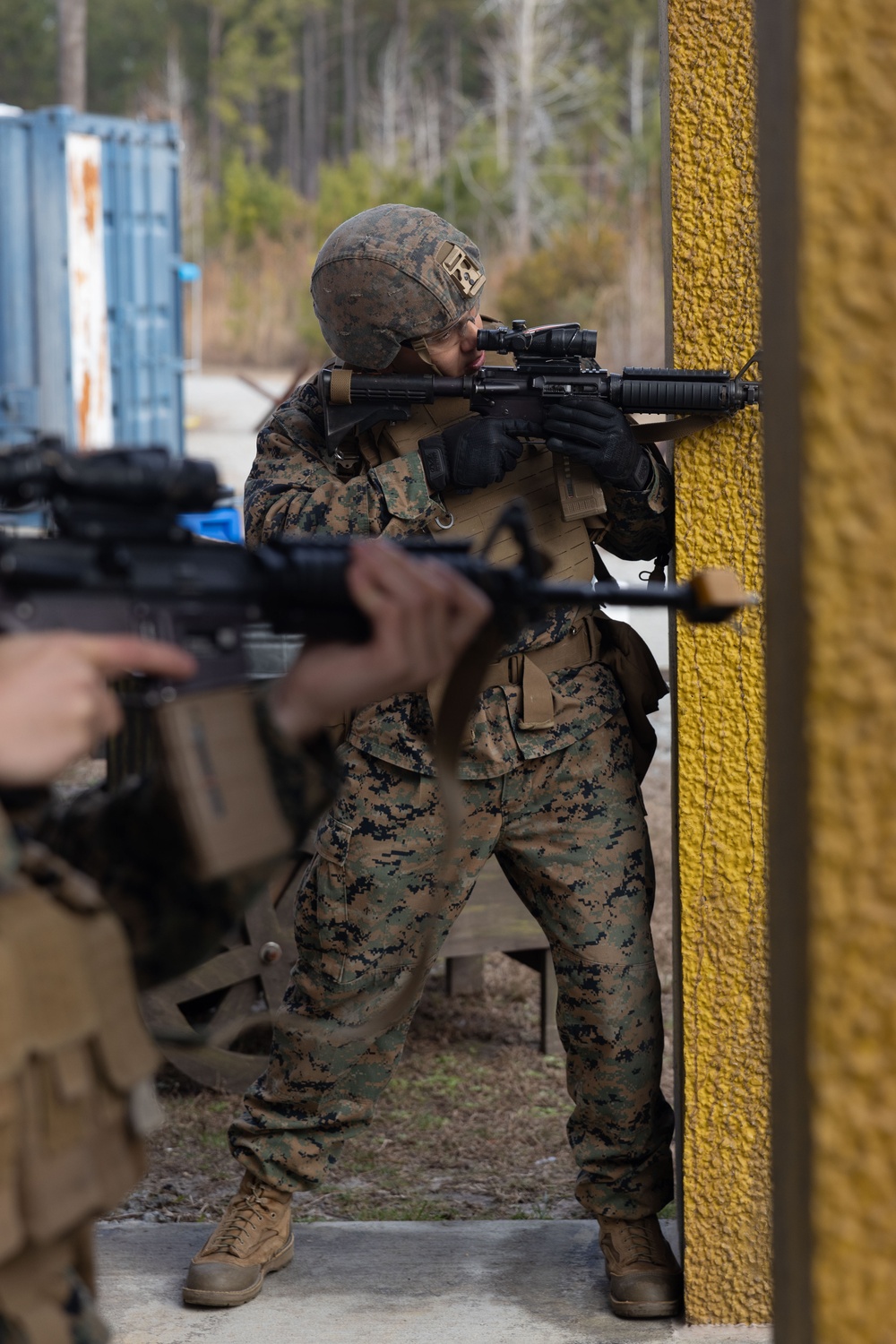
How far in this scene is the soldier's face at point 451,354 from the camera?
3.20 meters

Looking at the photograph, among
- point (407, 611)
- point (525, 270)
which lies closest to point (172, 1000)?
point (407, 611)

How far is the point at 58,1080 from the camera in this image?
4.79 feet

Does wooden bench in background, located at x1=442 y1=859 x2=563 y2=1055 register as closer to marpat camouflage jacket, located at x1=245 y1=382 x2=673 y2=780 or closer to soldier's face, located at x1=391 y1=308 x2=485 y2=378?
marpat camouflage jacket, located at x1=245 y1=382 x2=673 y2=780

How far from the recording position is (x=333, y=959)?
3076mm

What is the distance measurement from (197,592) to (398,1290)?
6.67 ft

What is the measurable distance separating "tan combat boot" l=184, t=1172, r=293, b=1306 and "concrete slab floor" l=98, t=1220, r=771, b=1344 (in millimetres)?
32

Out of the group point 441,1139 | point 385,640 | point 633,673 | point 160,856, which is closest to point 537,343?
point 633,673

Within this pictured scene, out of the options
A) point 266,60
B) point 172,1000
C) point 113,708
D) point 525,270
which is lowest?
point 172,1000

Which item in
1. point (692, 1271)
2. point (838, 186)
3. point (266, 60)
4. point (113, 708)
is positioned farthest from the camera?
point (266, 60)

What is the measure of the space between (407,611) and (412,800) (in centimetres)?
146

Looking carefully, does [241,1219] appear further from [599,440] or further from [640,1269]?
[599,440]

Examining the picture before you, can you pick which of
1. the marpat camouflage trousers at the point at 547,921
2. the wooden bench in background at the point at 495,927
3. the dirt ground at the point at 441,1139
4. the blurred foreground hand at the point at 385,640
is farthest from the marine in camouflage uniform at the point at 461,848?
the blurred foreground hand at the point at 385,640

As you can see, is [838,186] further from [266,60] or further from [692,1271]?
[266,60]

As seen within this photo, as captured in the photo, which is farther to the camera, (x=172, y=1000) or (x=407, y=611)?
(x=172, y=1000)
